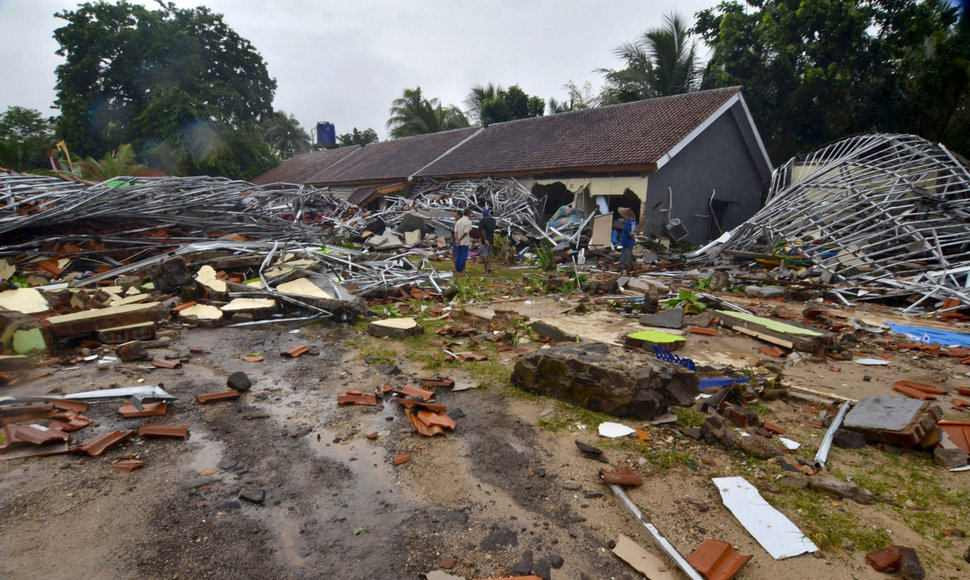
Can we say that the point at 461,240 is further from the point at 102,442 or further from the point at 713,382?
the point at 102,442

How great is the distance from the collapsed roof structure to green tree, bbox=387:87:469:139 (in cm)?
2288

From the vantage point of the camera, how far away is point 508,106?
3042cm

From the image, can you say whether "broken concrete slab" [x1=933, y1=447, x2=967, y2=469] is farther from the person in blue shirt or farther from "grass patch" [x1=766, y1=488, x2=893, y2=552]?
the person in blue shirt

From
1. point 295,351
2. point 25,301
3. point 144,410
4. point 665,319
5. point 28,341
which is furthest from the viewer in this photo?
point 665,319

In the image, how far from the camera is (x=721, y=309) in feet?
24.7

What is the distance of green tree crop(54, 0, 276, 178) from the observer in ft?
94.8

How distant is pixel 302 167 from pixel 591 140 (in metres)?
22.6

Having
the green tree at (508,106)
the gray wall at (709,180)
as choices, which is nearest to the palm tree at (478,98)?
the green tree at (508,106)

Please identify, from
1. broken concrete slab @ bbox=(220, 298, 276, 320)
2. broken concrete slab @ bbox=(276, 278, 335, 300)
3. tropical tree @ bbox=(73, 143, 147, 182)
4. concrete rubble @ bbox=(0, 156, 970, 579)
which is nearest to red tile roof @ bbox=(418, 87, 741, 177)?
concrete rubble @ bbox=(0, 156, 970, 579)

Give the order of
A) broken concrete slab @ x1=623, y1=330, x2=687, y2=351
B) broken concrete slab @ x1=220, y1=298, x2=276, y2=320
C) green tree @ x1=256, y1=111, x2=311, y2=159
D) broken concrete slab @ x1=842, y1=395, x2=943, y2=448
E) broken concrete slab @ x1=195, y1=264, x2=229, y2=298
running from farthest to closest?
green tree @ x1=256, y1=111, x2=311, y2=159
broken concrete slab @ x1=195, y1=264, x2=229, y2=298
broken concrete slab @ x1=220, y1=298, x2=276, y2=320
broken concrete slab @ x1=623, y1=330, x2=687, y2=351
broken concrete slab @ x1=842, y1=395, x2=943, y2=448

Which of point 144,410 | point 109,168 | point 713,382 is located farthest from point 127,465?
point 109,168

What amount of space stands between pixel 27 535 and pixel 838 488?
439 centimetres

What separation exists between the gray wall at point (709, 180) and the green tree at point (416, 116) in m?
18.9

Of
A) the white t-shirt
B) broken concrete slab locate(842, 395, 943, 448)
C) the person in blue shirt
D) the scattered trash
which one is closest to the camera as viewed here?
broken concrete slab locate(842, 395, 943, 448)
